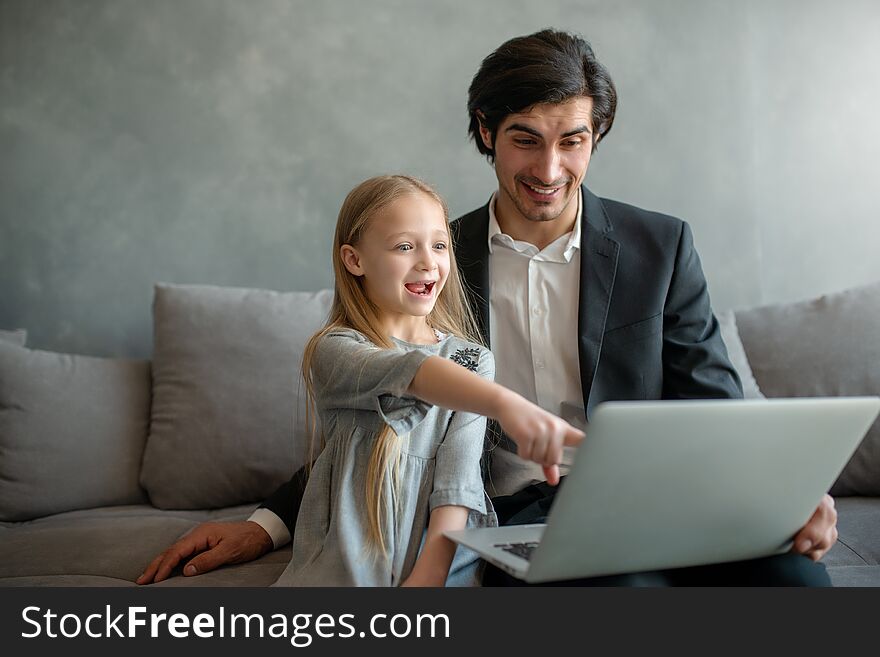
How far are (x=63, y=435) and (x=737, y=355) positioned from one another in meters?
1.51

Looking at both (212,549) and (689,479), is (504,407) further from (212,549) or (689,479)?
(212,549)

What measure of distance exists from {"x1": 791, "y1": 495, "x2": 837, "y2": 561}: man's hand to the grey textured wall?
1.36 m

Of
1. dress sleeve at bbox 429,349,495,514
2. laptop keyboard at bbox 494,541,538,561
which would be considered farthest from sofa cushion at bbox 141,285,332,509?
laptop keyboard at bbox 494,541,538,561

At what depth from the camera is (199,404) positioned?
188 cm

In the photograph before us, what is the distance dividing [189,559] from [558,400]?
712 millimetres

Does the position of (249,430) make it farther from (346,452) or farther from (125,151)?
(125,151)

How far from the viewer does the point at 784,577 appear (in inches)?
44.1

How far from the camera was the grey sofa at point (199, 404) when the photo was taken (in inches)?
71.6

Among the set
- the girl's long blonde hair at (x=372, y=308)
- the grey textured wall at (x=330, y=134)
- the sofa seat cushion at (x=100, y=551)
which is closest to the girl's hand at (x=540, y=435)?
the girl's long blonde hair at (x=372, y=308)

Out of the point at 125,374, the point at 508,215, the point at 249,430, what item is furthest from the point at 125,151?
the point at 508,215

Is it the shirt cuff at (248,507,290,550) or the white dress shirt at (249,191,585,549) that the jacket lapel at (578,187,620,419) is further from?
the shirt cuff at (248,507,290,550)

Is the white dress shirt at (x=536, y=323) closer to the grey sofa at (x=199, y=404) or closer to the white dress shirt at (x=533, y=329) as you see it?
the white dress shirt at (x=533, y=329)

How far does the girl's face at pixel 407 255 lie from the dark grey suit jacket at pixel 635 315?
0.28 m
